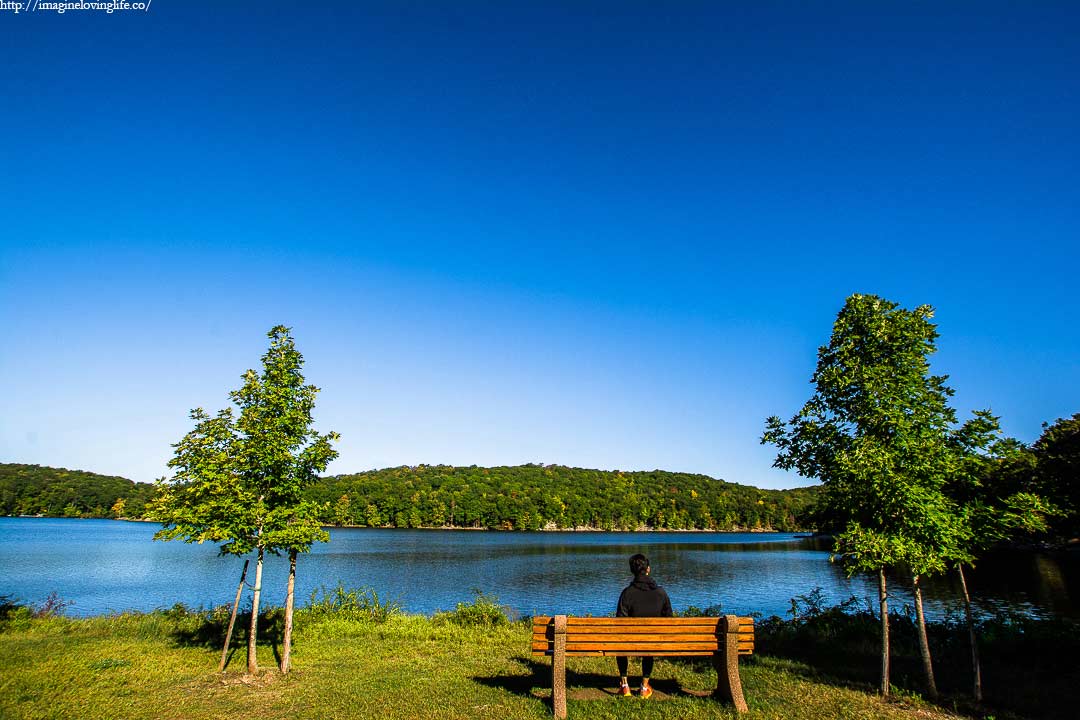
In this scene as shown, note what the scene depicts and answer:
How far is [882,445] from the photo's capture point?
870 centimetres

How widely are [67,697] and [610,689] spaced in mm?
8254

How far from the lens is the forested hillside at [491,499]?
139 metres

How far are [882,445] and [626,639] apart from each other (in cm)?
487

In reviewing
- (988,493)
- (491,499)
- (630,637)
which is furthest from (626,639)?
(491,499)

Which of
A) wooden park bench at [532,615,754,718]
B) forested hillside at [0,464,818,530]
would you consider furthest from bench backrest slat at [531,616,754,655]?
forested hillside at [0,464,818,530]

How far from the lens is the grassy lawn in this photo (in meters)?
7.95

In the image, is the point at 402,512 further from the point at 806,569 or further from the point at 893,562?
the point at 893,562

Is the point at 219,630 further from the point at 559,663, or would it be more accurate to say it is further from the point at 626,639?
the point at 626,639

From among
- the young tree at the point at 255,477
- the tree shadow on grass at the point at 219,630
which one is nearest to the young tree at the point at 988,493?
Result: the young tree at the point at 255,477

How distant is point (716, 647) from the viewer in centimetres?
799

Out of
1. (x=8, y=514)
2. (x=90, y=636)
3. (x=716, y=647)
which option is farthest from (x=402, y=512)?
(x=716, y=647)

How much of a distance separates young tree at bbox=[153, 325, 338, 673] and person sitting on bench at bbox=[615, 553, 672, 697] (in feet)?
18.6

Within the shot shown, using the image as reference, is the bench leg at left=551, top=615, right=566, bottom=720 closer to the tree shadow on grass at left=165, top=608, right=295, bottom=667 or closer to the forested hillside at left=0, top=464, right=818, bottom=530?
the tree shadow on grass at left=165, top=608, right=295, bottom=667

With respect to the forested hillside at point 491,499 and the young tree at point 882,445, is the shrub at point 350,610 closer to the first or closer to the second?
the young tree at point 882,445
